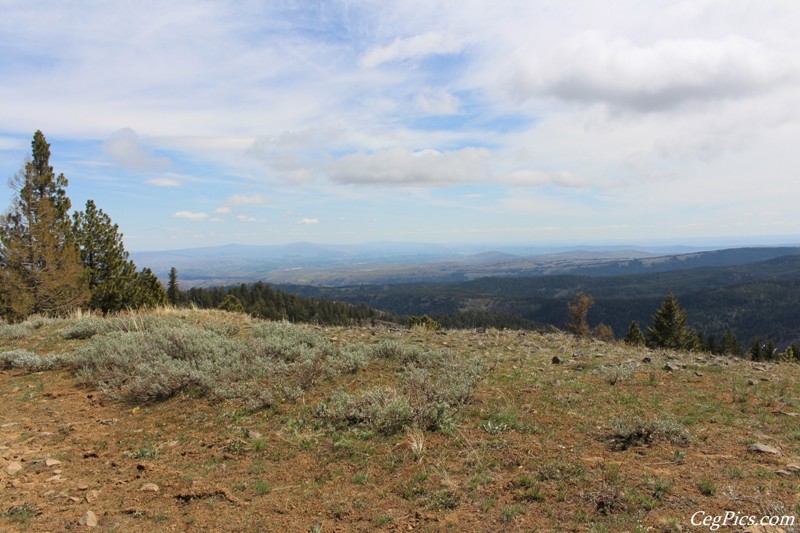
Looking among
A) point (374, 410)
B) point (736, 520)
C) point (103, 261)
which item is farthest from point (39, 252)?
point (736, 520)

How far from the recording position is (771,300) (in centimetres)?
18238

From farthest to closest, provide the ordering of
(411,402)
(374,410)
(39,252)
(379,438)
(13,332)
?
1. (39,252)
2. (13,332)
3. (411,402)
4. (374,410)
5. (379,438)

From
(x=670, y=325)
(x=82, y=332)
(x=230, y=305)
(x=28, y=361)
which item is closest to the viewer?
→ (x=28, y=361)

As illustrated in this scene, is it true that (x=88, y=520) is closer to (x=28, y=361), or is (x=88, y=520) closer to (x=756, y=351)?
(x=28, y=361)

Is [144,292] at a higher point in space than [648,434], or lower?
higher

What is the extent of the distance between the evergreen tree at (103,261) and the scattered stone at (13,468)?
27870 mm

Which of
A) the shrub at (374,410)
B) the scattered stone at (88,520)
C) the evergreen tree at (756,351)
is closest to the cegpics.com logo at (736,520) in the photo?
the shrub at (374,410)

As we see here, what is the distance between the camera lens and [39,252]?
23.7 meters

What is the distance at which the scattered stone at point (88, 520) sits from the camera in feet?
14.0

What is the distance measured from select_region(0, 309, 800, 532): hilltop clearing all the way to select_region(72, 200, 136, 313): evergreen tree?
73.4 ft

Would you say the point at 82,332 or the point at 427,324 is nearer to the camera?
the point at 82,332

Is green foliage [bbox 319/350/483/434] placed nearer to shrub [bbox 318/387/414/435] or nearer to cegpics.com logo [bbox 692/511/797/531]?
shrub [bbox 318/387/414/435]

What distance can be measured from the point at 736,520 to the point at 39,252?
3108 centimetres

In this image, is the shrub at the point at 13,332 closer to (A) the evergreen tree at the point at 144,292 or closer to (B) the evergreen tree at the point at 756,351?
(A) the evergreen tree at the point at 144,292
